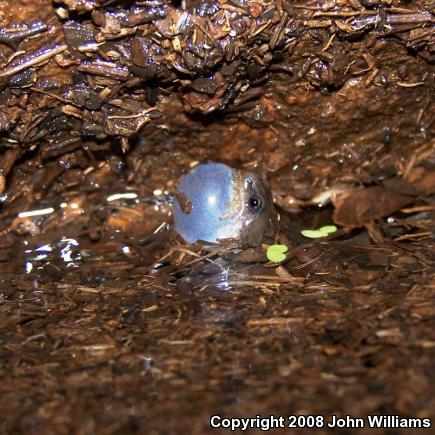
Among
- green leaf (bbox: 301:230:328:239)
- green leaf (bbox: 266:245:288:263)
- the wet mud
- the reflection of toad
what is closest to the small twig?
the wet mud

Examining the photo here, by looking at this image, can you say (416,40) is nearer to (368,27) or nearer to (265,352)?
(368,27)

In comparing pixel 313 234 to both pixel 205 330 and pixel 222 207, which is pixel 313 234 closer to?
pixel 222 207

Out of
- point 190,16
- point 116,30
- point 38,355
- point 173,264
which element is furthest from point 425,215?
point 38,355

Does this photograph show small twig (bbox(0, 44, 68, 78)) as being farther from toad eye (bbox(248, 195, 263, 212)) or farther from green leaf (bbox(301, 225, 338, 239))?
green leaf (bbox(301, 225, 338, 239))

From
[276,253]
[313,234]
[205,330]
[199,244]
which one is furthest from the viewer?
[313,234]

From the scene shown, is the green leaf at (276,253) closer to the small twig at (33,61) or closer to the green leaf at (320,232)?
the green leaf at (320,232)

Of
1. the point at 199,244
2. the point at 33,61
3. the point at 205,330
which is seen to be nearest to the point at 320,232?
the point at 199,244

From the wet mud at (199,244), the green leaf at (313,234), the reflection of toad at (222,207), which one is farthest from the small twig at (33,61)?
the green leaf at (313,234)
